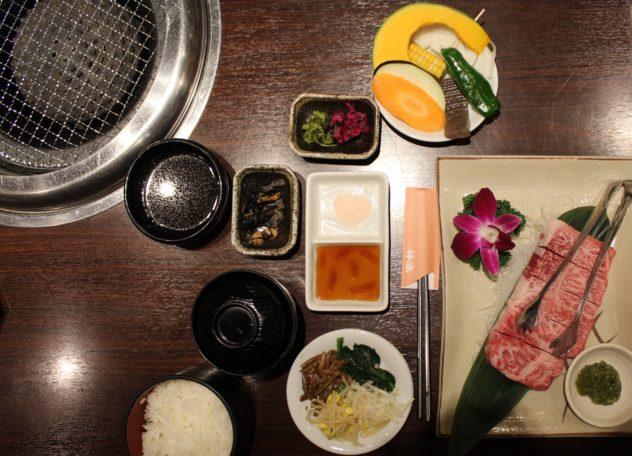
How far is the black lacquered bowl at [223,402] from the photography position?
5.92ft

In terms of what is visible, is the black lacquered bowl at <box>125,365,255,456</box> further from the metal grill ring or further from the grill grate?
the metal grill ring

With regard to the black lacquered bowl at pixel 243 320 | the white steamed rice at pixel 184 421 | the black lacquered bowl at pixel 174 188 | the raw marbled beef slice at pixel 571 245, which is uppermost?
the black lacquered bowl at pixel 174 188

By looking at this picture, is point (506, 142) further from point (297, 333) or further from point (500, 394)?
point (297, 333)

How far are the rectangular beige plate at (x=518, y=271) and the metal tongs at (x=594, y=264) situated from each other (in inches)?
2.0

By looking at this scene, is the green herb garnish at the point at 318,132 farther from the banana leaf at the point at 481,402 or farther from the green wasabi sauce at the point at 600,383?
the green wasabi sauce at the point at 600,383

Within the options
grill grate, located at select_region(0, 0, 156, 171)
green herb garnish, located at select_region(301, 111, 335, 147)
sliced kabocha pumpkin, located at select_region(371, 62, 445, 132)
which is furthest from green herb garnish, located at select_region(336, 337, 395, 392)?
grill grate, located at select_region(0, 0, 156, 171)

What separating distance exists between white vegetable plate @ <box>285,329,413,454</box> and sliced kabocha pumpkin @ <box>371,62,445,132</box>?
0.98 m

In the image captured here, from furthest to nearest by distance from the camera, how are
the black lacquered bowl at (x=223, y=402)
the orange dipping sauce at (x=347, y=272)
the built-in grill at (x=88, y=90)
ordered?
the built-in grill at (x=88, y=90)
the orange dipping sauce at (x=347, y=272)
the black lacquered bowl at (x=223, y=402)

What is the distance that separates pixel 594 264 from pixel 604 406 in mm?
612

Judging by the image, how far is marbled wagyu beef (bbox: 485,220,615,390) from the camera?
1940mm

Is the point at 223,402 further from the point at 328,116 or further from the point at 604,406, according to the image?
the point at 604,406

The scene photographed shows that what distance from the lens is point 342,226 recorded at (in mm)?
2098

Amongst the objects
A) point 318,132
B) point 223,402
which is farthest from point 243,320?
point 318,132

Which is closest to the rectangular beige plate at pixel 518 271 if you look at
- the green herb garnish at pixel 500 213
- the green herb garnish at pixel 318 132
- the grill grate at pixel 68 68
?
the green herb garnish at pixel 500 213
